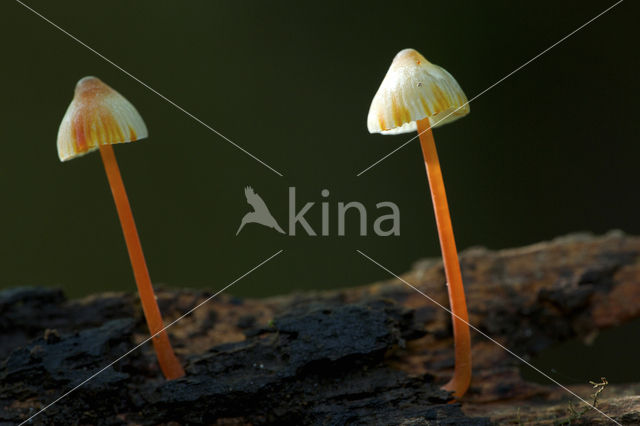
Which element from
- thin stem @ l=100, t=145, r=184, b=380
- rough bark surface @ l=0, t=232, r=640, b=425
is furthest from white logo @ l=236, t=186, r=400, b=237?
thin stem @ l=100, t=145, r=184, b=380

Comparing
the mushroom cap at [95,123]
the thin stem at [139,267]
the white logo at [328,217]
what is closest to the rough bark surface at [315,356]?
the thin stem at [139,267]

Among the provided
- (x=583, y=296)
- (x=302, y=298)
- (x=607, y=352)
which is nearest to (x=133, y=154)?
(x=302, y=298)

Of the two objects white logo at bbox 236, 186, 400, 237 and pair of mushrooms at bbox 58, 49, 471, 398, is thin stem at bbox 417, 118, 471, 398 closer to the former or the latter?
pair of mushrooms at bbox 58, 49, 471, 398

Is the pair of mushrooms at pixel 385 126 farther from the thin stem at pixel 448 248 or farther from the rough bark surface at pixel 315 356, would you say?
the rough bark surface at pixel 315 356

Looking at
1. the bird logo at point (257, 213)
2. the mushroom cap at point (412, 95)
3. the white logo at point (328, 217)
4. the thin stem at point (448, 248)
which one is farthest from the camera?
the white logo at point (328, 217)

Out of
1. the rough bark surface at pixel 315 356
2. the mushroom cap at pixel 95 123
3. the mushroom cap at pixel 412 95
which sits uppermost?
the mushroom cap at pixel 95 123

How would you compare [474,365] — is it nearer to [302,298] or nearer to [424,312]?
[424,312]

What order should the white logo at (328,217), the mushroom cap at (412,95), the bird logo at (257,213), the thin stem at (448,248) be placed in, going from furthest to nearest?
the white logo at (328,217)
the bird logo at (257,213)
the thin stem at (448,248)
the mushroom cap at (412,95)
